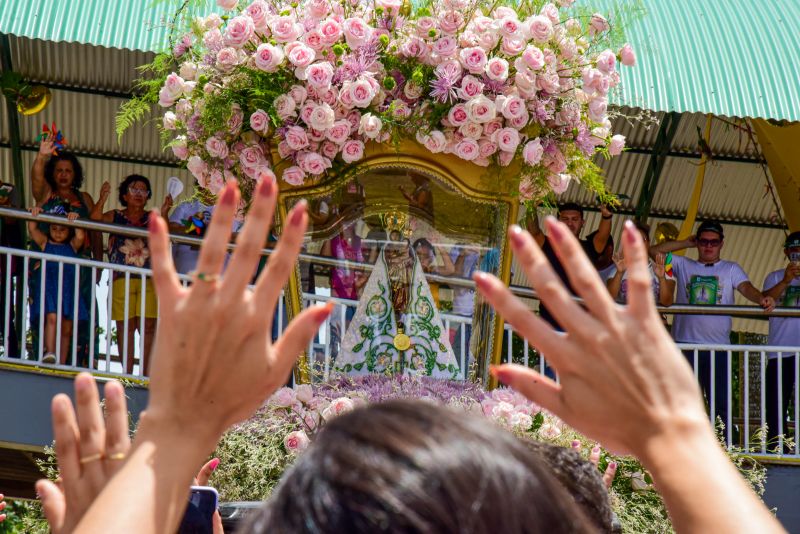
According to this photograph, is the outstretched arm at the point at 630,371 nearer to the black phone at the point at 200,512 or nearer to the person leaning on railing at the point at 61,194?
the black phone at the point at 200,512

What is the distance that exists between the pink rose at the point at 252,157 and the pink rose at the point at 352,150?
0.36m

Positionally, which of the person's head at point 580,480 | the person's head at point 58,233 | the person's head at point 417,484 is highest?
the person's head at point 417,484

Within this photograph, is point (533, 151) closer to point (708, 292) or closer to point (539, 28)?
point (539, 28)

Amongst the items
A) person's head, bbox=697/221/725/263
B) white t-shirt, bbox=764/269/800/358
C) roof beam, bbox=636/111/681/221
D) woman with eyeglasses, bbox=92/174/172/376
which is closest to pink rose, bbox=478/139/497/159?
woman with eyeglasses, bbox=92/174/172/376

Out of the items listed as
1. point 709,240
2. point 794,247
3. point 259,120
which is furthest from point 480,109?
point 794,247

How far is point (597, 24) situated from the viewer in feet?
16.3

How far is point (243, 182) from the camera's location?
500 cm

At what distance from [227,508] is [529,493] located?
257cm

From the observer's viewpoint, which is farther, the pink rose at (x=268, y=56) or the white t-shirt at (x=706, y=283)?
the white t-shirt at (x=706, y=283)

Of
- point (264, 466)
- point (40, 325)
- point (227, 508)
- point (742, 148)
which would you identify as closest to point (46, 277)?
point (40, 325)

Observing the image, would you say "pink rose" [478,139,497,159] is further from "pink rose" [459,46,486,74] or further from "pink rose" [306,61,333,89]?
"pink rose" [306,61,333,89]

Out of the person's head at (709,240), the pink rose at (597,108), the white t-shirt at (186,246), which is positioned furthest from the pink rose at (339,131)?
the person's head at (709,240)

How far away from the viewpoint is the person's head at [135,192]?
796cm

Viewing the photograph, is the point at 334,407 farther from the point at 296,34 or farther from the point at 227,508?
the point at 296,34
